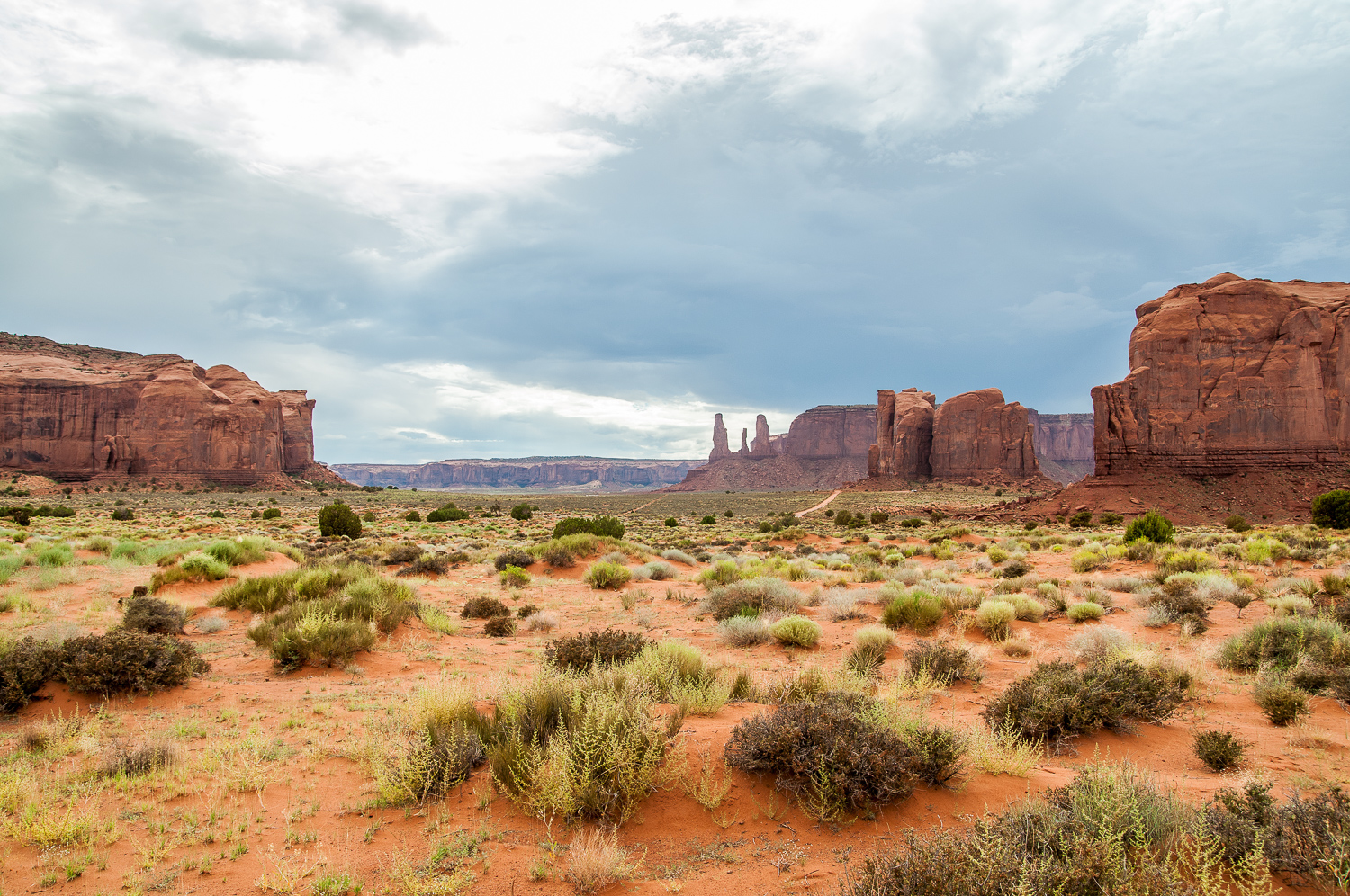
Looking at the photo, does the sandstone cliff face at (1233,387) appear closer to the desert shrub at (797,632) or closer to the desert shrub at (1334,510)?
the desert shrub at (1334,510)

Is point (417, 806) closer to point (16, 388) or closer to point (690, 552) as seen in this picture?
point (690, 552)

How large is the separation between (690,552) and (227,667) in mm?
16748

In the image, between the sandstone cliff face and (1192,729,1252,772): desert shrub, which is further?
the sandstone cliff face

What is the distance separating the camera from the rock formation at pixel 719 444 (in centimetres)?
16950

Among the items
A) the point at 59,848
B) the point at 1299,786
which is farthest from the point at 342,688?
the point at 1299,786

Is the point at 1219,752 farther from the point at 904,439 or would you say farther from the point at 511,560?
the point at 904,439

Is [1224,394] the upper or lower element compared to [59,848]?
upper

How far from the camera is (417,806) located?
4.61 meters

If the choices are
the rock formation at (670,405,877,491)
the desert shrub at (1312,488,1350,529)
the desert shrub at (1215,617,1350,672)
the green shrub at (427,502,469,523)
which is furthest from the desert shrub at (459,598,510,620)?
the rock formation at (670,405,877,491)

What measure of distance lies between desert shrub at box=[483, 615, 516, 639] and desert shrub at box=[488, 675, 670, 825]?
6252mm

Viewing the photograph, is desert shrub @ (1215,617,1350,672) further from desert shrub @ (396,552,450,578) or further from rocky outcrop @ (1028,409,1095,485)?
rocky outcrop @ (1028,409,1095,485)

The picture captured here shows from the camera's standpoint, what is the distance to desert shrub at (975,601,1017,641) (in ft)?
33.8

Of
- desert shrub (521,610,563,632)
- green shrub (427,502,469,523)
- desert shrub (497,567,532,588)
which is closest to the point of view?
desert shrub (521,610,563,632)

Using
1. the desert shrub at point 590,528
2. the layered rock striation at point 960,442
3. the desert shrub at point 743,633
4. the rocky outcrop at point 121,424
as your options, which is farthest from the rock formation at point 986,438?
the rocky outcrop at point 121,424
